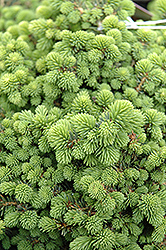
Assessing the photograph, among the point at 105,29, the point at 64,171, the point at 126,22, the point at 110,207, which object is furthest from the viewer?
the point at 126,22

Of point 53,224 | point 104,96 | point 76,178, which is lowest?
point 53,224

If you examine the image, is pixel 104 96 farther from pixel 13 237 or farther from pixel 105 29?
pixel 13 237

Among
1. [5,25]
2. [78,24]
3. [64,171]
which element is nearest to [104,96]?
[64,171]

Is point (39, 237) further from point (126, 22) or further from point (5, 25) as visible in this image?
point (5, 25)

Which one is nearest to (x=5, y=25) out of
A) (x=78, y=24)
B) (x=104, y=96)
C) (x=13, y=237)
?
(x=78, y=24)

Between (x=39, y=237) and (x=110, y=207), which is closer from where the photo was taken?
(x=110, y=207)

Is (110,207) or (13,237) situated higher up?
(110,207)

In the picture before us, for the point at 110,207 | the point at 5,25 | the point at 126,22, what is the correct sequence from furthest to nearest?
the point at 5,25 → the point at 126,22 → the point at 110,207
